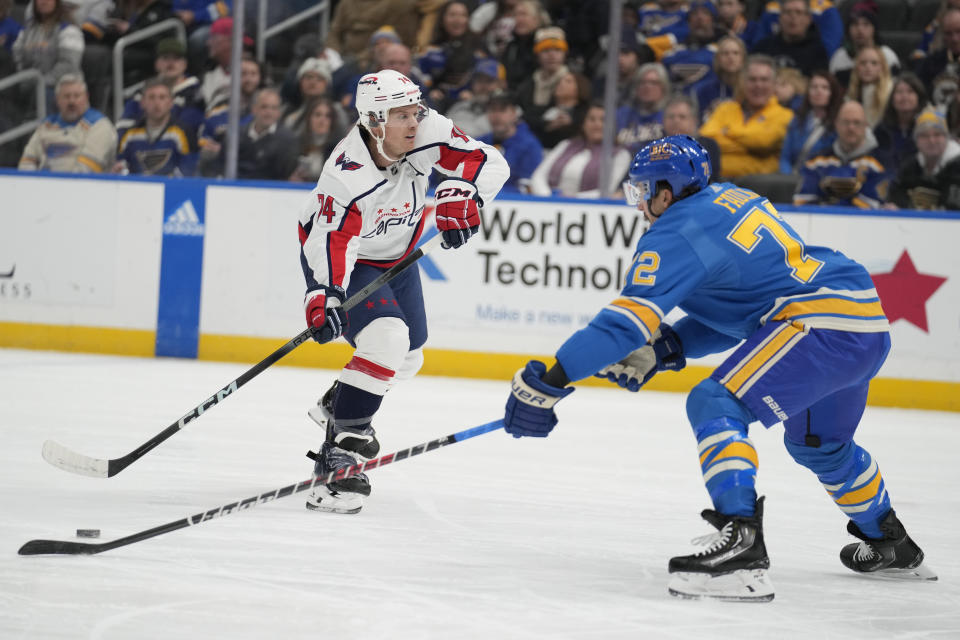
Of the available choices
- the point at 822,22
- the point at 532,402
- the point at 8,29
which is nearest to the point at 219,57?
the point at 8,29

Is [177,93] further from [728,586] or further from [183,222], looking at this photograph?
[728,586]

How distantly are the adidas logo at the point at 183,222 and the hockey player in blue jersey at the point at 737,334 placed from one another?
4629mm

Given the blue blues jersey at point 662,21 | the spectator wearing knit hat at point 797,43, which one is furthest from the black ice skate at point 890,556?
the blue blues jersey at point 662,21

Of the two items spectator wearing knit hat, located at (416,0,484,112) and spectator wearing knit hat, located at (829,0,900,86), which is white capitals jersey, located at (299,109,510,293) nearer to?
spectator wearing knit hat, located at (829,0,900,86)

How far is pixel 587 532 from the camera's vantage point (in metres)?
3.22

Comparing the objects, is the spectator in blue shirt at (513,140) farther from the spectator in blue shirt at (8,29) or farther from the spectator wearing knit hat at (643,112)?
the spectator in blue shirt at (8,29)

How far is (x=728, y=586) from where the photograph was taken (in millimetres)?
2535

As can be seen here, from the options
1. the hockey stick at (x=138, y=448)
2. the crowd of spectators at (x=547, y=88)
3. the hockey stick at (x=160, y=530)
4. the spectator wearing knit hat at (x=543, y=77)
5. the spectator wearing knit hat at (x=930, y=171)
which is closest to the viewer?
the hockey stick at (x=160, y=530)

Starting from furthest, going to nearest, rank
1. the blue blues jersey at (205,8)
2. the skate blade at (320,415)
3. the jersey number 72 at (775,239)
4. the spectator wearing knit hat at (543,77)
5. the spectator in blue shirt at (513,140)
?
1. the blue blues jersey at (205,8)
2. the spectator wearing knit hat at (543,77)
3. the spectator in blue shirt at (513,140)
4. the skate blade at (320,415)
5. the jersey number 72 at (775,239)

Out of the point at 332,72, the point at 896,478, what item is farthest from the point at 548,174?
the point at 896,478

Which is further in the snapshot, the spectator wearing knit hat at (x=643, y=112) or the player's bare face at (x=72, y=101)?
the player's bare face at (x=72, y=101)

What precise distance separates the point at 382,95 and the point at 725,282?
1309mm

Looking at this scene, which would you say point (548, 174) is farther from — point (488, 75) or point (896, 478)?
point (896, 478)

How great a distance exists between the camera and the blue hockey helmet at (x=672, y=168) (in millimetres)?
2631
